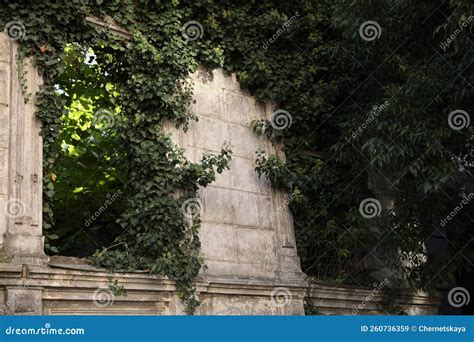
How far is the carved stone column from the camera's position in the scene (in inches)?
289

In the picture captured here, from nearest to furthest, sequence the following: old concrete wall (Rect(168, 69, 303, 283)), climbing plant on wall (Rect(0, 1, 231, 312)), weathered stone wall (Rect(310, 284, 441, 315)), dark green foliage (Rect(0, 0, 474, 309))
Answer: climbing plant on wall (Rect(0, 1, 231, 312)) → dark green foliage (Rect(0, 0, 474, 309)) → old concrete wall (Rect(168, 69, 303, 283)) → weathered stone wall (Rect(310, 284, 441, 315))

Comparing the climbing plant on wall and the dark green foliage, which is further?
the dark green foliage

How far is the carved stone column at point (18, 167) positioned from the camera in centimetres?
733

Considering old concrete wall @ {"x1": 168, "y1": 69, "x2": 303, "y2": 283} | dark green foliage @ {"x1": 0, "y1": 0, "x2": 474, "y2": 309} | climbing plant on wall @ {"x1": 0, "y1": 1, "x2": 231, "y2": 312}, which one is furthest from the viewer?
old concrete wall @ {"x1": 168, "y1": 69, "x2": 303, "y2": 283}

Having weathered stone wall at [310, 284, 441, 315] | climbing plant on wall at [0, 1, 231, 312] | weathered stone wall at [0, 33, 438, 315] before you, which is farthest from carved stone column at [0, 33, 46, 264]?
weathered stone wall at [310, 284, 441, 315]

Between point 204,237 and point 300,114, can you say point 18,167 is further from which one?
point 300,114

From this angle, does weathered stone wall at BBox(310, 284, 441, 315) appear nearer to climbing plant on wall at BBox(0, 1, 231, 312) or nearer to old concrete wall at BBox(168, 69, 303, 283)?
old concrete wall at BBox(168, 69, 303, 283)

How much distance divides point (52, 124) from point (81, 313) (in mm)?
2332

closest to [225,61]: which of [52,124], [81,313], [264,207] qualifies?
[264,207]

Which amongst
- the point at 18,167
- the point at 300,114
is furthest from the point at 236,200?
the point at 18,167

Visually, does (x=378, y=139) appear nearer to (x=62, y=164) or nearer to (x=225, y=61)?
Result: (x=225, y=61)

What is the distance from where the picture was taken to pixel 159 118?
905 centimetres

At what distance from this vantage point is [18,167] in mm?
7625

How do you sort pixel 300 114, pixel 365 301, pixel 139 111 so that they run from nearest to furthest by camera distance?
pixel 139 111
pixel 365 301
pixel 300 114
